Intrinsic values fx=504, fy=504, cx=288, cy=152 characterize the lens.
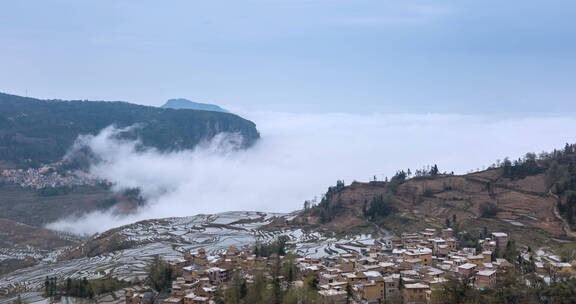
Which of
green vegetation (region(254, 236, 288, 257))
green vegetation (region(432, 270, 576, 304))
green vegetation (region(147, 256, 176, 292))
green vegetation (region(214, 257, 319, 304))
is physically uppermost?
green vegetation (region(432, 270, 576, 304))

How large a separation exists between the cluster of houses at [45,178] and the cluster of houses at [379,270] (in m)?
122

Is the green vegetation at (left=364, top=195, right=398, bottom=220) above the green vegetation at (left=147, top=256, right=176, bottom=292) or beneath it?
above

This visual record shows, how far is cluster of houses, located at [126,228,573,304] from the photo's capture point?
1345 inches

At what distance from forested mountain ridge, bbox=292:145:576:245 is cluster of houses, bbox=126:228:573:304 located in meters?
9.99

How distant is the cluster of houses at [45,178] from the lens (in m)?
156

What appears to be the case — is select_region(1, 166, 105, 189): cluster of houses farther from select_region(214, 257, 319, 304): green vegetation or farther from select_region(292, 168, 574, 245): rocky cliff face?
select_region(214, 257, 319, 304): green vegetation

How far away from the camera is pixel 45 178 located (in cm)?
16525

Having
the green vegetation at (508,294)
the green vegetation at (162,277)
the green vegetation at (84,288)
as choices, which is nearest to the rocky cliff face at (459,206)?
the green vegetation at (508,294)

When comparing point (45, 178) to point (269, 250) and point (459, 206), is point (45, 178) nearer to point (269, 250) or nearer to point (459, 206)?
point (269, 250)

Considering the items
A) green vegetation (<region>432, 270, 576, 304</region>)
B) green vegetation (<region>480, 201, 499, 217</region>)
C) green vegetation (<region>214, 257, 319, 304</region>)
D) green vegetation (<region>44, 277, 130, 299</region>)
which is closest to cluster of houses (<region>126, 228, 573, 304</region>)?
green vegetation (<region>214, 257, 319, 304</region>)

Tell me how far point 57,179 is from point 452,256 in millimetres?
153230

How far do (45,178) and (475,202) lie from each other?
143 meters

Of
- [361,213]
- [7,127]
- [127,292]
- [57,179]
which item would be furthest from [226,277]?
[7,127]

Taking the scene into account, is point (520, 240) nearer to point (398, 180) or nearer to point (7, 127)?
point (398, 180)
